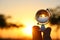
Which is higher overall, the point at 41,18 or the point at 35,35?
the point at 41,18

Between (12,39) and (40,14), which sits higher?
(40,14)

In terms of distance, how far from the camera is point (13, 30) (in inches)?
179

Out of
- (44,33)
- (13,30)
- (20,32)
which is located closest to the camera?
(44,33)

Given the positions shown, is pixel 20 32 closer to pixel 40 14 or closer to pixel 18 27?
pixel 18 27

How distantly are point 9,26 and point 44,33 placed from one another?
115 inches

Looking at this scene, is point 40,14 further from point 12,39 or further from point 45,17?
point 12,39

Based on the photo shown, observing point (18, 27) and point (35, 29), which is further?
point (18, 27)

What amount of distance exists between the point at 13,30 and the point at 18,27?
0.44ft

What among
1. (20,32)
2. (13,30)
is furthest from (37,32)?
(13,30)

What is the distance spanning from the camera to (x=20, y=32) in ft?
14.0

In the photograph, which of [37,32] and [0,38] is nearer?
[37,32]

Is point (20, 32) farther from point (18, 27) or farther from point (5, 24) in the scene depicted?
point (5, 24)

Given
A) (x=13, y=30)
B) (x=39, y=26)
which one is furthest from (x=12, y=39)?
(x=39, y=26)

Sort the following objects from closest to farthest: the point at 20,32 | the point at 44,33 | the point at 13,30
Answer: the point at 44,33
the point at 20,32
the point at 13,30
